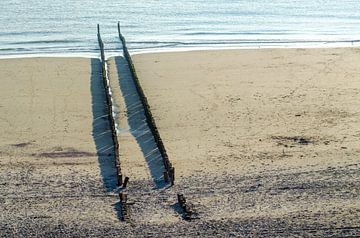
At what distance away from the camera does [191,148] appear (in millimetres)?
20812

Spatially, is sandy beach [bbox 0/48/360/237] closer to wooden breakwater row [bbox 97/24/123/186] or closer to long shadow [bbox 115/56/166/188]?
long shadow [bbox 115/56/166/188]

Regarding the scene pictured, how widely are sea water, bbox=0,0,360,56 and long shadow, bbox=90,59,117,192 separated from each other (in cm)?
828

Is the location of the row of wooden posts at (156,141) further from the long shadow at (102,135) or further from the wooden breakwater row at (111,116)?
the long shadow at (102,135)

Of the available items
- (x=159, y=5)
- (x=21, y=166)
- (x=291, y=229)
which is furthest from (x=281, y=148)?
(x=159, y=5)

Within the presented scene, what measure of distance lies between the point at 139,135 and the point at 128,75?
25.5 feet

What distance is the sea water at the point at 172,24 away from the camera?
3803cm

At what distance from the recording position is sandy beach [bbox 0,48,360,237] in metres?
16.1

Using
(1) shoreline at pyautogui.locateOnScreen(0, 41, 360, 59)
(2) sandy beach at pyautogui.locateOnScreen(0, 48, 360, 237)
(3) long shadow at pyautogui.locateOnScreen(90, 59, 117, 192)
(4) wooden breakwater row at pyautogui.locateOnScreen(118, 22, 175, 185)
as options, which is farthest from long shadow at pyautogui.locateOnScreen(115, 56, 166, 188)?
(1) shoreline at pyautogui.locateOnScreen(0, 41, 360, 59)

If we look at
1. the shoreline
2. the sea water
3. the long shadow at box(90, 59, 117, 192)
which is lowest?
the sea water

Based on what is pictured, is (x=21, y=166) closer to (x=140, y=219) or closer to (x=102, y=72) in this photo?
(x=140, y=219)

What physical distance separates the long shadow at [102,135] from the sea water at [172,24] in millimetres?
8279

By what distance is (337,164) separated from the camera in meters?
19.4

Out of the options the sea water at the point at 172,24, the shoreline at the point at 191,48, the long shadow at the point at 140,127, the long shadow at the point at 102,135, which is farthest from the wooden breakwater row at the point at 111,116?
the sea water at the point at 172,24

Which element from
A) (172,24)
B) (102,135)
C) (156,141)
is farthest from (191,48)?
(156,141)
